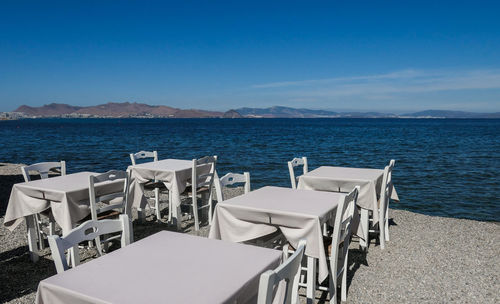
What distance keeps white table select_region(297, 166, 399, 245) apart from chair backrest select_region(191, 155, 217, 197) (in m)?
1.92

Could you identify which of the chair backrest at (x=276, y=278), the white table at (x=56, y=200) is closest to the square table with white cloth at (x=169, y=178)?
the white table at (x=56, y=200)

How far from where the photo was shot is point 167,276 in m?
2.01

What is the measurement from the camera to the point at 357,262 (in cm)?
494

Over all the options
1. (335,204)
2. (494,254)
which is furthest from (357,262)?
(494,254)

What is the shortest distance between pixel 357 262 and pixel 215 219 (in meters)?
2.37

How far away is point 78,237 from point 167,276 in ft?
2.65

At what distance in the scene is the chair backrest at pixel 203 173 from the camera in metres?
6.25

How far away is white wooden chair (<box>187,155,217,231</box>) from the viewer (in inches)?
245

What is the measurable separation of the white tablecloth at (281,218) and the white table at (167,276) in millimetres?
1037

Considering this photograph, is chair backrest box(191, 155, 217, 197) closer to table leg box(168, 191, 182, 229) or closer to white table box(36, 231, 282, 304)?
table leg box(168, 191, 182, 229)

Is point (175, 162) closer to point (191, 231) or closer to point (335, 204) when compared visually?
point (191, 231)

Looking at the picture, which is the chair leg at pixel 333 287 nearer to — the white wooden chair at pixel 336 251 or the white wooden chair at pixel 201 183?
the white wooden chair at pixel 336 251

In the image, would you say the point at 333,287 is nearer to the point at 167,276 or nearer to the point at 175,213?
the point at 167,276

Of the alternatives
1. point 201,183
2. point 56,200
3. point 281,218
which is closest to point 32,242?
point 56,200
